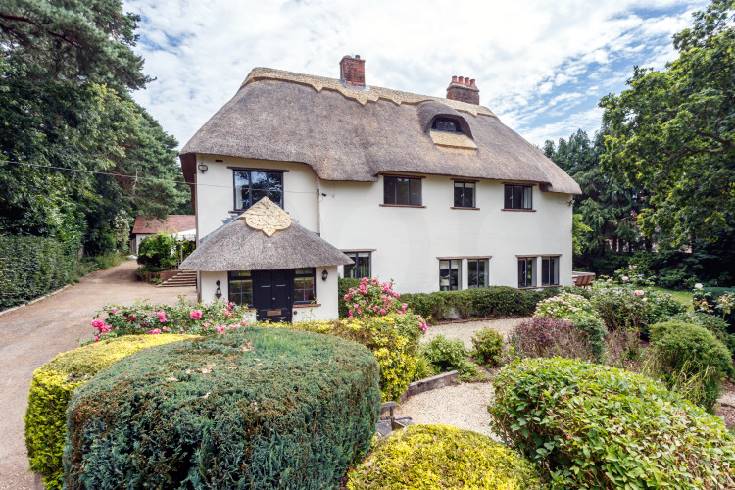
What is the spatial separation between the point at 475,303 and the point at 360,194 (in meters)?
6.19

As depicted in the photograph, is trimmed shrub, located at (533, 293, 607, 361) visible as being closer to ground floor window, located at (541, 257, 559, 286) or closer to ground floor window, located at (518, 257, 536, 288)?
ground floor window, located at (518, 257, 536, 288)

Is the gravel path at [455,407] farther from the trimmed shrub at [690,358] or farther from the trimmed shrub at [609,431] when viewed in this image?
the trimmed shrub at [690,358]

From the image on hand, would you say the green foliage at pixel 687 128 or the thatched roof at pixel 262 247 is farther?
the green foliage at pixel 687 128

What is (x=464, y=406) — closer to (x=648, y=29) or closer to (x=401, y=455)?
(x=401, y=455)

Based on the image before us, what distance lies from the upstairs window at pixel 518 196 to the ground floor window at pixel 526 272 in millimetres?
2480

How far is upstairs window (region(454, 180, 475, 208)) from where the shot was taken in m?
14.3

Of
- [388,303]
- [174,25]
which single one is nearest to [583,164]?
[388,303]

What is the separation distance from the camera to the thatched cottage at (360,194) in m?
10.4

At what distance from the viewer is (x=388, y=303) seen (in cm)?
1026

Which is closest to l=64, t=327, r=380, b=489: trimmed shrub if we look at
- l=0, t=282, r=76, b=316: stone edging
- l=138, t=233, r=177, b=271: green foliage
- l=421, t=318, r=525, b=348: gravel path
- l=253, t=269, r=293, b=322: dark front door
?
l=253, t=269, r=293, b=322: dark front door

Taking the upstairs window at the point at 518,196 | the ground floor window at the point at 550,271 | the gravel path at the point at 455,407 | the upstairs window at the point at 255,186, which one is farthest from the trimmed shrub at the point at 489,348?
the ground floor window at the point at 550,271

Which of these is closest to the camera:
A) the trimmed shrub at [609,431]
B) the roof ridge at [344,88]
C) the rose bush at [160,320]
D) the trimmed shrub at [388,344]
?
the trimmed shrub at [609,431]

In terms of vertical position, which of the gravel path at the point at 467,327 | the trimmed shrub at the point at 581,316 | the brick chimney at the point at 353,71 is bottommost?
the gravel path at the point at 467,327

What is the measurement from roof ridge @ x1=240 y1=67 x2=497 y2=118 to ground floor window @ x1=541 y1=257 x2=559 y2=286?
832cm
